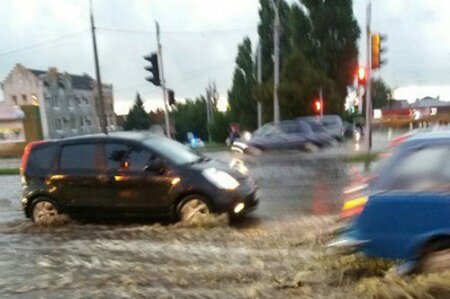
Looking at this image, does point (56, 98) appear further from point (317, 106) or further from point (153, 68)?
point (153, 68)

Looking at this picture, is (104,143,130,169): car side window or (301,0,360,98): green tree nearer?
(104,143,130,169): car side window

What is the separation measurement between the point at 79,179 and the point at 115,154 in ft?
2.52

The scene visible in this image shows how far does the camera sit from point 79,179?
8.98m

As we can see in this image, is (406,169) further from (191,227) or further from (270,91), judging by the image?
(270,91)

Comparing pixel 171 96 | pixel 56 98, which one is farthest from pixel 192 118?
pixel 171 96

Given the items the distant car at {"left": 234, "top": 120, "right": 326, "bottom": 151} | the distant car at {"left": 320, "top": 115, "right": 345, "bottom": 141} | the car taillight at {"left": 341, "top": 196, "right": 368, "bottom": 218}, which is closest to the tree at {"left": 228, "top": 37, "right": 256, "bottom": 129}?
the distant car at {"left": 320, "top": 115, "right": 345, "bottom": 141}

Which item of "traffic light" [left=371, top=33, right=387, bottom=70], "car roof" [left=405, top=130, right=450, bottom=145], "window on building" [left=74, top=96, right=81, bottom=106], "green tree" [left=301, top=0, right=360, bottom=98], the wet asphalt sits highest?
"green tree" [left=301, top=0, right=360, bottom=98]

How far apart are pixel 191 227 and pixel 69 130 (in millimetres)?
71473

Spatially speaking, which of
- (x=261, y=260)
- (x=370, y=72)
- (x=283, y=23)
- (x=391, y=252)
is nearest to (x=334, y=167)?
(x=370, y=72)

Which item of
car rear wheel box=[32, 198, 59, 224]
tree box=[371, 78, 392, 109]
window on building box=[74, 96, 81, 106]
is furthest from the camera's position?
tree box=[371, 78, 392, 109]

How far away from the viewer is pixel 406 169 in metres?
4.81

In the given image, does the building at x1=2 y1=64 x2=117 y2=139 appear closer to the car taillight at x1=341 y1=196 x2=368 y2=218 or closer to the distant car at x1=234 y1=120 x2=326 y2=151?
the distant car at x1=234 y1=120 x2=326 y2=151

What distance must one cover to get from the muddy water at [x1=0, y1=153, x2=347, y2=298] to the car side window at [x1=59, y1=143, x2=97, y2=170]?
1.05 meters

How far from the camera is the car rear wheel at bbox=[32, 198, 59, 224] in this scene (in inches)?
364
